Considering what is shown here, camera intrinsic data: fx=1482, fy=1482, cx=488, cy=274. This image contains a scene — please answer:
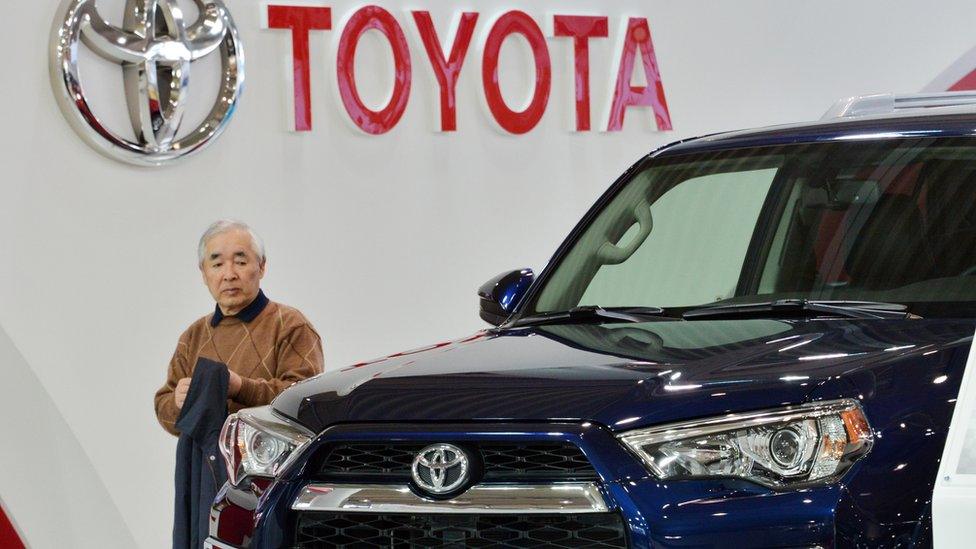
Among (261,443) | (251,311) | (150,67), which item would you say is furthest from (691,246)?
(150,67)

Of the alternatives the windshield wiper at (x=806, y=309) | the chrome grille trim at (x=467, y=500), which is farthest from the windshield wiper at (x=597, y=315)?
the chrome grille trim at (x=467, y=500)

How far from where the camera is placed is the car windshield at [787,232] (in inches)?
A: 120

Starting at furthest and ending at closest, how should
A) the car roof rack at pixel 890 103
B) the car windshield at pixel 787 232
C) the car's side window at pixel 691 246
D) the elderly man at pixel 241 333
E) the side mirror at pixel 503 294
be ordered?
the elderly man at pixel 241 333 → the car roof rack at pixel 890 103 → the side mirror at pixel 503 294 → the car's side window at pixel 691 246 → the car windshield at pixel 787 232

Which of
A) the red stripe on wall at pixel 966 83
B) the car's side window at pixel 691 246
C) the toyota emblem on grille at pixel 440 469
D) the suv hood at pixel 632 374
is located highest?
the red stripe on wall at pixel 966 83

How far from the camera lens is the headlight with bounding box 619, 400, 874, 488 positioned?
2.28 meters

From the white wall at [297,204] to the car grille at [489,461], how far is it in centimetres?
315

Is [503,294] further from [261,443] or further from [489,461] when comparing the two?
[489,461]

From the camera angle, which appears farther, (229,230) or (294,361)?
(229,230)

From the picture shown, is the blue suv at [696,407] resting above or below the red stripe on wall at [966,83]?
below

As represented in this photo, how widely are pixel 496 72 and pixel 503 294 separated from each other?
3.05 m

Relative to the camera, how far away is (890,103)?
13.5 feet

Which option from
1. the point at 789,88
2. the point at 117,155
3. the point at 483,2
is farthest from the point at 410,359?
the point at 789,88

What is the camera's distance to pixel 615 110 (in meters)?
6.86

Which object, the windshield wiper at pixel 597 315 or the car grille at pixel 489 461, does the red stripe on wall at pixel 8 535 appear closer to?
the windshield wiper at pixel 597 315
